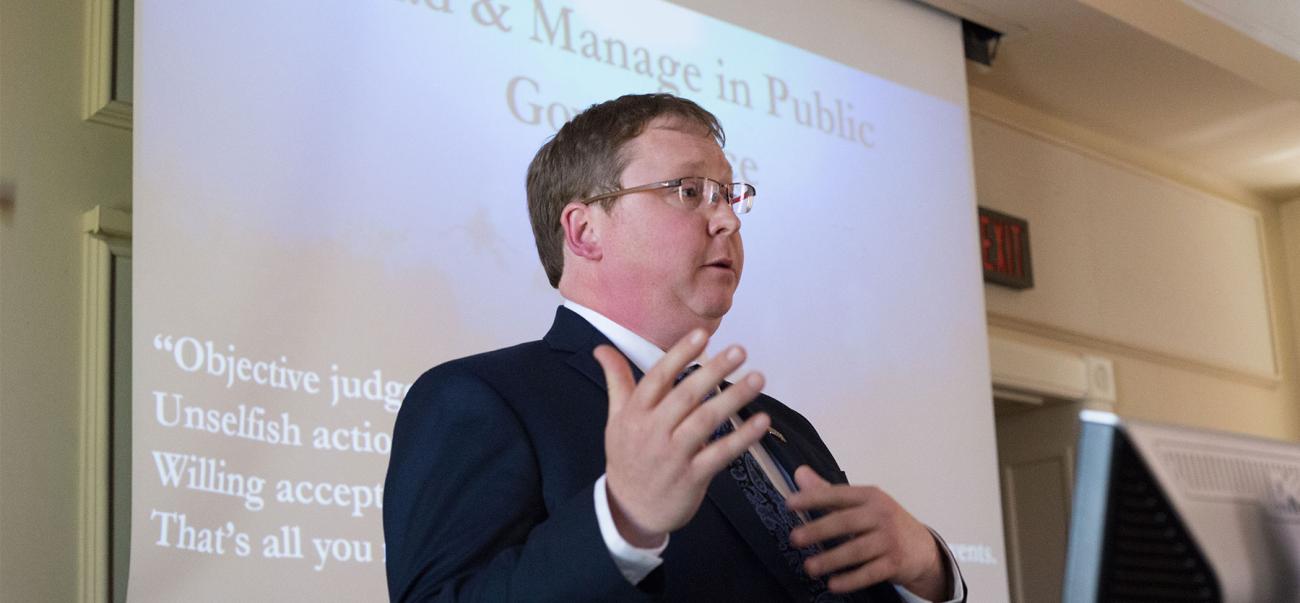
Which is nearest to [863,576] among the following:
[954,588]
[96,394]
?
[954,588]

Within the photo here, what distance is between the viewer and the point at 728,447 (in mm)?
1163

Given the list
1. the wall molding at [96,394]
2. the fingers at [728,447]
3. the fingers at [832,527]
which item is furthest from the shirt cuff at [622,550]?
the wall molding at [96,394]

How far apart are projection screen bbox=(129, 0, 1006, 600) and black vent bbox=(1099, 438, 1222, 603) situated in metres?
2.11

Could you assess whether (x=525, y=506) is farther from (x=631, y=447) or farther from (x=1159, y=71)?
(x=1159, y=71)

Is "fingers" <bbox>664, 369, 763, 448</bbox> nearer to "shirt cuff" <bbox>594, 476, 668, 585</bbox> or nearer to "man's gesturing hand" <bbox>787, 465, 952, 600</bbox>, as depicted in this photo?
"shirt cuff" <bbox>594, 476, 668, 585</bbox>

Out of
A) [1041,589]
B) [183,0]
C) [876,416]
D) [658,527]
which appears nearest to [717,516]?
[658,527]

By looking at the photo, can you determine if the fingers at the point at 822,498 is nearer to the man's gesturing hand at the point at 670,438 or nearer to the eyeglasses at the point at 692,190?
the man's gesturing hand at the point at 670,438

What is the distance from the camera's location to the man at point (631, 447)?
1214 mm

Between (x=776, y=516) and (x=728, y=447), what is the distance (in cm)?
46

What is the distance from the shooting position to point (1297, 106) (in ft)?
20.8

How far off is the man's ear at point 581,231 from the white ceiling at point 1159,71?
3.66 meters

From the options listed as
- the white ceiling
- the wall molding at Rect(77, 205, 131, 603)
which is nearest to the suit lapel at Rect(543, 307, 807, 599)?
the wall molding at Rect(77, 205, 131, 603)

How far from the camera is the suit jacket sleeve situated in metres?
1.26

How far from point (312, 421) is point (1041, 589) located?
162 inches
